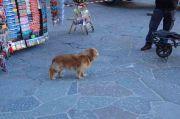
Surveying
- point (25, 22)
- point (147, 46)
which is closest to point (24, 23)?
point (25, 22)

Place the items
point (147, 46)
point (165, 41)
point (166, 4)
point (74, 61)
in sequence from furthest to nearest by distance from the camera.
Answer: point (147, 46), point (166, 4), point (165, 41), point (74, 61)

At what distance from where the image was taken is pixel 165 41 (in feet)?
22.6

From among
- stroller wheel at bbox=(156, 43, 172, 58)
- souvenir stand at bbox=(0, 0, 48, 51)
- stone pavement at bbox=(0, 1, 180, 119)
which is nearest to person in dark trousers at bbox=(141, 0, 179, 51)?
stone pavement at bbox=(0, 1, 180, 119)

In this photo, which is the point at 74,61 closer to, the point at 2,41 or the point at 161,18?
the point at 2,41

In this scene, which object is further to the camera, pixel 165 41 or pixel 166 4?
pixel 166 4

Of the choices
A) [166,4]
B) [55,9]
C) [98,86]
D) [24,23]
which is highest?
[166,4]

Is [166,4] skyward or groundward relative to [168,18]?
skyward

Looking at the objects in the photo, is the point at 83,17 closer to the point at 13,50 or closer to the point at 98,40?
the point at 98,40

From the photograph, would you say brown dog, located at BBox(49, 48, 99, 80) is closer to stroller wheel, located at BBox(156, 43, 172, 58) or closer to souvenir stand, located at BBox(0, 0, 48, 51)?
stroller wheel, located at BBox(156, 43, 172, 58)

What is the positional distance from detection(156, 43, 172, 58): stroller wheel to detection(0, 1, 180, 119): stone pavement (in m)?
0.13

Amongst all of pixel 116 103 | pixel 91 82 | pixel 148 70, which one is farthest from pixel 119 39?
pixel 116 103

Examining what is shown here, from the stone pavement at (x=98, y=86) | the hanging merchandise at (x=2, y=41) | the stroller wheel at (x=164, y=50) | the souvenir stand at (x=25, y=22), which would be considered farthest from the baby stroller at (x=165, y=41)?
the hanging merchandise at (x=2, y=41)

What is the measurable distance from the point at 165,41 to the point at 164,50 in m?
0.18

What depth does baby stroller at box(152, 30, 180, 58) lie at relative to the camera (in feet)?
22.6
